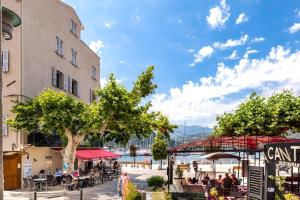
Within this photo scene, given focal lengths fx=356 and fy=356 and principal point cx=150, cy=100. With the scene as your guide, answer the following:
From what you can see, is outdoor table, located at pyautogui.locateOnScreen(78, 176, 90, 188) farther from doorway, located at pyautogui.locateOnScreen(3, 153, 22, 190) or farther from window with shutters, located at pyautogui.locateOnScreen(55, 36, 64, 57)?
window with shutters, located at pyautogui.locateOnScreen(55, 36, 64, 57)

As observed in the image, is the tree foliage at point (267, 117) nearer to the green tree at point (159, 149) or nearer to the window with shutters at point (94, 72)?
the green tree at point (159, 149)

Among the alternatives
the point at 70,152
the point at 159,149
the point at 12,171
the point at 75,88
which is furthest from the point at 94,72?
the point at 12,171

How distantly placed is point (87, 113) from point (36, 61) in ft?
20.6

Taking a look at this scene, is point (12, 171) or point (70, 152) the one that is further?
point (70, 152)

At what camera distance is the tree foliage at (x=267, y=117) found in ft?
89.9

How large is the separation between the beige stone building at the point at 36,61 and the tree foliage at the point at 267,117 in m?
15.0

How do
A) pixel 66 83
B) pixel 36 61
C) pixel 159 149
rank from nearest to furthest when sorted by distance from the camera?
pixel 36 61 < pixel 66 83 < pixel 159 149

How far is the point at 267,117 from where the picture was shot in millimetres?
27656

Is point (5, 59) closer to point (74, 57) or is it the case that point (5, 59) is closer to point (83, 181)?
point (83, 181)

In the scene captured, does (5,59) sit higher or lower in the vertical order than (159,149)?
higher

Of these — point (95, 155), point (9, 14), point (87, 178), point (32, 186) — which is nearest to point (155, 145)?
point (95, 155)

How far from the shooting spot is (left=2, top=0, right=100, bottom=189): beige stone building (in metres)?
23.8

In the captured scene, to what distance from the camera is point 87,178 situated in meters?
24.8

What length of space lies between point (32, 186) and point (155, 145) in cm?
1617
